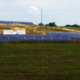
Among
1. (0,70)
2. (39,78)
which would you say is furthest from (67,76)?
(0,70)

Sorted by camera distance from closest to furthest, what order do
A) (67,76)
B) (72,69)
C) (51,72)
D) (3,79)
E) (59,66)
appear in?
(3,79)
(67,76)
(51,72)
(72,69)
(59,66)

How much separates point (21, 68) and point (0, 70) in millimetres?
→ 959

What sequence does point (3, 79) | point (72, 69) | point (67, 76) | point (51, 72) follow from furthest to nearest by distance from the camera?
point (72, 69), point (51, 72), point (67, 76), point (3, 79)

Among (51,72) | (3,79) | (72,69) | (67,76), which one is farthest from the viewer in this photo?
(72,69)

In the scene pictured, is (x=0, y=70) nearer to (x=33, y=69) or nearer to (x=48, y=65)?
(x=33, y=69)

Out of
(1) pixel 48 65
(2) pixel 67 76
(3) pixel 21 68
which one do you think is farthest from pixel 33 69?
(2) pixel 67 76

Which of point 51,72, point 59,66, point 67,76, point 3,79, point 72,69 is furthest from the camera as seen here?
point 59,66

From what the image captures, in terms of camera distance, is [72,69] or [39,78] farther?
[72,69]

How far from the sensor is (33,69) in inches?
338

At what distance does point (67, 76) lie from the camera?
7.53 metres

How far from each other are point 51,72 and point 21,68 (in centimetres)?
148

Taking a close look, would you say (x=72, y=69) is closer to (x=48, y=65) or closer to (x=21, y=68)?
(x=48, y=65)

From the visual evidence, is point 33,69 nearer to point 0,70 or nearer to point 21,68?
point 21,68

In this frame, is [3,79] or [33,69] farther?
[33,69]
